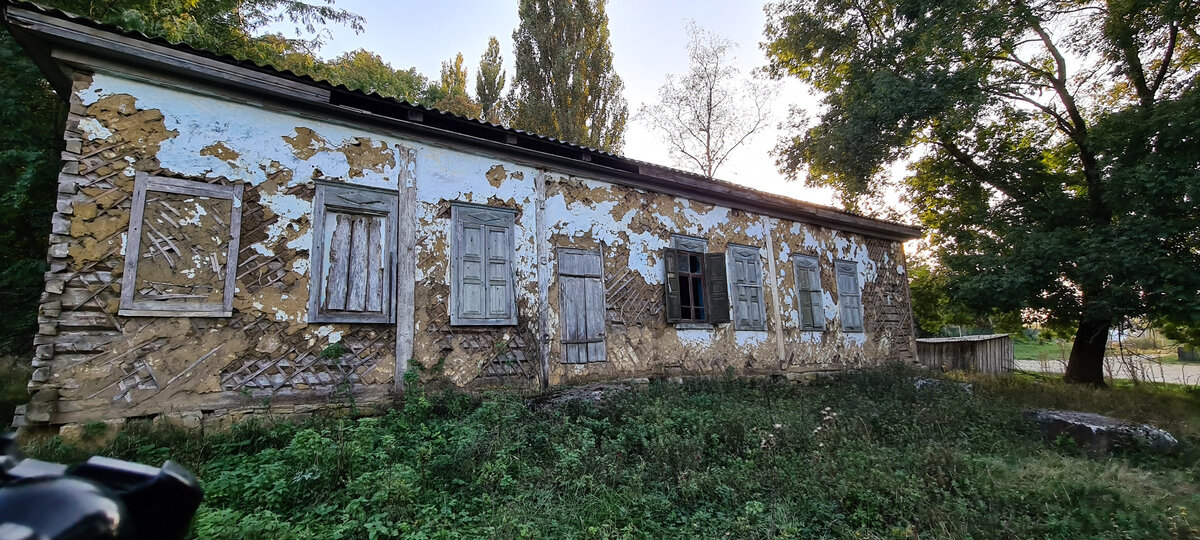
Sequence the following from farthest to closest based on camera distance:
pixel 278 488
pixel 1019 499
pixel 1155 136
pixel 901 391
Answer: pixel 1155 136 → pixel 901 391 → pixel 1019 499 → pixel 278 488

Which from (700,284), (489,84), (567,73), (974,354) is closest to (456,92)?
(489,84)

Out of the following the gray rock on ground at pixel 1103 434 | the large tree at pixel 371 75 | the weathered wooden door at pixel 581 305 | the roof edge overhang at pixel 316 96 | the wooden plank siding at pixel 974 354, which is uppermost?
the large tree at pixel 371 75

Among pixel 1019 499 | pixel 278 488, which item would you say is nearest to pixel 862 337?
pixel 1019 499

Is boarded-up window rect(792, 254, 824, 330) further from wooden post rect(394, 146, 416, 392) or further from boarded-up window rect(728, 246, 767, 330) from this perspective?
wooden post rect(394, 146, 416, 392)

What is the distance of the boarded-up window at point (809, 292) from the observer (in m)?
10.2

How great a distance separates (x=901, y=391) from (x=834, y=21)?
10.0 metres

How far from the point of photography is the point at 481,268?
Result: 22.1ft

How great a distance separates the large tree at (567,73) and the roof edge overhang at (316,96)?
9146mm

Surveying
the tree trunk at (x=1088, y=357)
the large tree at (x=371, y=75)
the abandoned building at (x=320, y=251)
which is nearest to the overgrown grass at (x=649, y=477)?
the abandoned building at (x=320, y=251)

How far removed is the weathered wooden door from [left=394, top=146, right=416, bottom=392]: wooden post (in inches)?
80.3

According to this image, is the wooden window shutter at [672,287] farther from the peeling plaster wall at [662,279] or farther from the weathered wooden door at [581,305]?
the weathered wooden door at [581,305]

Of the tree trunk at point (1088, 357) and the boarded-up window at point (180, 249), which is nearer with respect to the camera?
the boarded-up window at point (180, 249)

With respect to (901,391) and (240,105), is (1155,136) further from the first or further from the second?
(240,105)

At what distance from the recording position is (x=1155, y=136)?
355 inches
